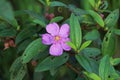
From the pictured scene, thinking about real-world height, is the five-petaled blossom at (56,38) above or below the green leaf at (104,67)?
above

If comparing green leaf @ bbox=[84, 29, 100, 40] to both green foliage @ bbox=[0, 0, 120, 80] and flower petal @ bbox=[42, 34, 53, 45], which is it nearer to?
green foliage @ bbox=[0, 0, 120, 80]

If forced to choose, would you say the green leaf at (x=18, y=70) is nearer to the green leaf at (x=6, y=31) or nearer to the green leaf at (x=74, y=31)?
the green leaf at (x=6, y=31)

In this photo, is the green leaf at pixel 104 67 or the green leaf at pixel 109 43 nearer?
the green leaf at pixel 104 67

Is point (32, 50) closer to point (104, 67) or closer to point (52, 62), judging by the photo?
point (52, 62)

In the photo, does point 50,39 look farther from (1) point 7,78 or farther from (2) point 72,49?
(1) point 7,78

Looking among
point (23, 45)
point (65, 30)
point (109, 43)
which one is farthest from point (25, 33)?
point (109, 43)

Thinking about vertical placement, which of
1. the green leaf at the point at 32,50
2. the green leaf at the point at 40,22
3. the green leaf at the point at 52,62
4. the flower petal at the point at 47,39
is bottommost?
the green leaf at the point at 52,62

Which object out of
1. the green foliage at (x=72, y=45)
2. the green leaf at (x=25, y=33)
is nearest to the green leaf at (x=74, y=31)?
the green foliage at (x=72, y=45)
